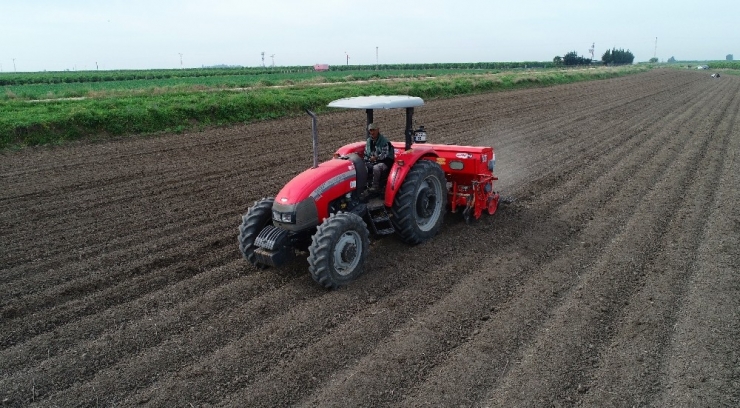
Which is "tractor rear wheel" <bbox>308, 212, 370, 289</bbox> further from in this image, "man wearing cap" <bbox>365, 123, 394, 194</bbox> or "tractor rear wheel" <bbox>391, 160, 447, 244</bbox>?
"man wearing cap" <bbox>365, 123, 394, 194</bbox>

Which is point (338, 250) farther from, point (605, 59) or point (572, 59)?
point (605, 59)

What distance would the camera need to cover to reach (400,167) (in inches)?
264

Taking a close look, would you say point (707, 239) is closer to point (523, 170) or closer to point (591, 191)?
point (591, 191)

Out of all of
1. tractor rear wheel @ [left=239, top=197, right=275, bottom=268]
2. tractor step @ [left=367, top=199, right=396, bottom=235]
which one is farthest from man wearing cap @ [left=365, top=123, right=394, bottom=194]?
tractor rear wheel @ [left=239, top=197, right=275, bottom=268]

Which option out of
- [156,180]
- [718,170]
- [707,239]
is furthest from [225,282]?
[718,170]

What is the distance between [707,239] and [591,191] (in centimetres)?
255

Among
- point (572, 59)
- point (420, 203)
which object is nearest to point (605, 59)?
point (572, 59)

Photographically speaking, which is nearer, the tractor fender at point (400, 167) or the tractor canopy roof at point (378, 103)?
the tractor canopy roof at point (378, 103)

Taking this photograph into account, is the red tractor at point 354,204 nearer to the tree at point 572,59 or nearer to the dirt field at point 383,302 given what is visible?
the dirt field at point 383,302

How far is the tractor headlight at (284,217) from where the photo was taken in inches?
222

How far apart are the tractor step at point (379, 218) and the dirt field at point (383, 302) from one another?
31 cm

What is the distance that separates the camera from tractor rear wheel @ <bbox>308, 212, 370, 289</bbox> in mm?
5422

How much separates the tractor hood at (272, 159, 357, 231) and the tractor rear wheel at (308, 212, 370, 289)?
0.26 metres

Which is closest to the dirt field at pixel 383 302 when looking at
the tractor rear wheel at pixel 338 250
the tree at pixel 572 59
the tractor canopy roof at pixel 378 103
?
the tractor rear wheel at pixel 338 250
